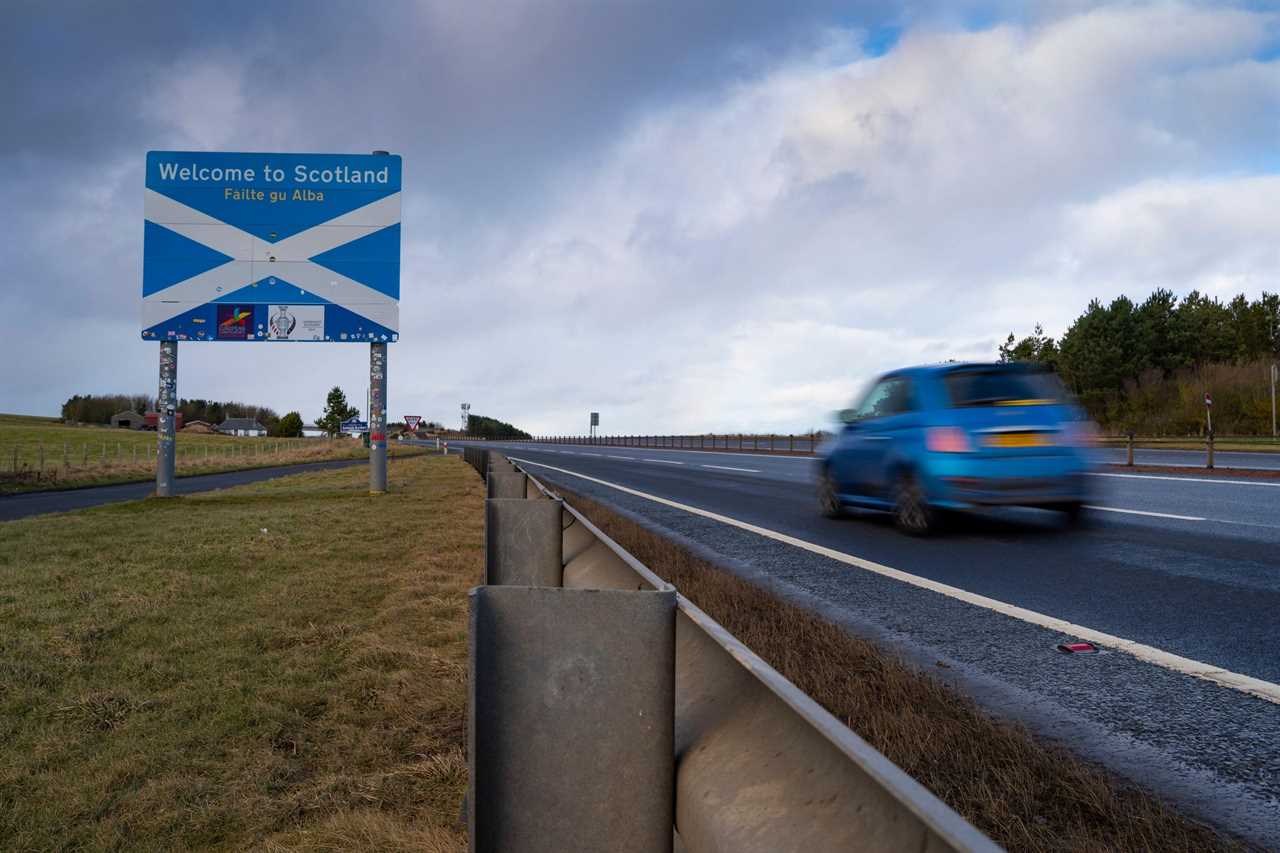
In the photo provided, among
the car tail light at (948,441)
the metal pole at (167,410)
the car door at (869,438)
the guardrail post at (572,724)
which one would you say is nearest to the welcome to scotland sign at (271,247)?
the metal pole at (167,410)

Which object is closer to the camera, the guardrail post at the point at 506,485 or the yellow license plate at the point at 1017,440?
the guardrail post at the point at 506,485

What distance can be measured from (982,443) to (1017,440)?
1.21ft

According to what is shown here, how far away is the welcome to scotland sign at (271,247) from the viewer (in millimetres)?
16297

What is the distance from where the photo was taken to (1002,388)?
8.52 metres

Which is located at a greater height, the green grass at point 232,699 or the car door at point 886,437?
the car door at point 886,437

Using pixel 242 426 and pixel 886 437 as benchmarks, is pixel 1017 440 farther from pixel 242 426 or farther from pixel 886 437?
pixel 242 426

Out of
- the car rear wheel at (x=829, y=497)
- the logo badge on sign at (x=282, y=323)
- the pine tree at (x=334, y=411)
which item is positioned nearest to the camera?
the car rear wheel at (x=829, y=497)

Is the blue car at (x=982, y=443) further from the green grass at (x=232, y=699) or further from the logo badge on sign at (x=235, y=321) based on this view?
the logo badge on sign at (x=235, y=321)

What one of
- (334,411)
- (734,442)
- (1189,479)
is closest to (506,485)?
(1189,479)

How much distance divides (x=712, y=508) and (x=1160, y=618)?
25.7ft

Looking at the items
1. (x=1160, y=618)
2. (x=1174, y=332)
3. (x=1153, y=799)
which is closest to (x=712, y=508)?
(x=1160, y=618)

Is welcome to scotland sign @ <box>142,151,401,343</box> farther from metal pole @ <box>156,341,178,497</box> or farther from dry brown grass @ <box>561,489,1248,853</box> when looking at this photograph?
dry brown grass @ <box>561,489,1248,853</box>

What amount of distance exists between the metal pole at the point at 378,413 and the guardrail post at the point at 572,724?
1586 centimetres

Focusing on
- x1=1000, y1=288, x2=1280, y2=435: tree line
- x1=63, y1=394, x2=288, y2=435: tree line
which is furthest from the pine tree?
x1=1000, y1=288, x2=1280, y2=435: tree line
